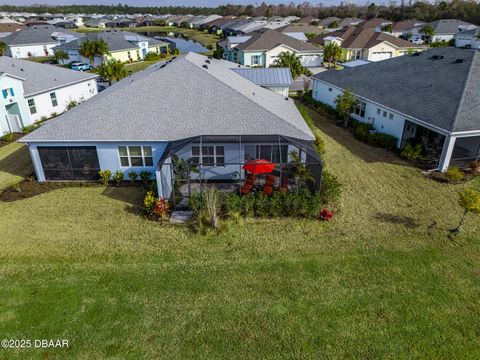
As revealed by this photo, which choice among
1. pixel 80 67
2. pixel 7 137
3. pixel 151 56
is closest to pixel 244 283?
pixel 7 137

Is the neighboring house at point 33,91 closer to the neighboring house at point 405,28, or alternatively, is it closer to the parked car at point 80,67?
the parked car at point 80,67

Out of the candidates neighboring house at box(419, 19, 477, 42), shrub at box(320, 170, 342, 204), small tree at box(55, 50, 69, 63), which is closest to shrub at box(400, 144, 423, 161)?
shrub at box(320, 170, 342, 204)

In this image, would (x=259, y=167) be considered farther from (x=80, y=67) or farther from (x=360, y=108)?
(x=80, y=67)

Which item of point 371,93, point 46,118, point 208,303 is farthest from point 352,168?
point 46,118

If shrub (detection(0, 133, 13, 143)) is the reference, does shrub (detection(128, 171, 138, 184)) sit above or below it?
above

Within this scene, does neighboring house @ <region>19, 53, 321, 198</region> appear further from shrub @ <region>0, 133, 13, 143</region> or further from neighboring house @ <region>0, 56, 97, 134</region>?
neighboring house @ <region>0, 56, 97, 134</region>

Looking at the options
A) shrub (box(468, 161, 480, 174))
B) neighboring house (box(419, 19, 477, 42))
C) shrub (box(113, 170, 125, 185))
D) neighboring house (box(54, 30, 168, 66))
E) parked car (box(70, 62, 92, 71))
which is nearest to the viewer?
shrub (box(113, 170, 125, 185))
